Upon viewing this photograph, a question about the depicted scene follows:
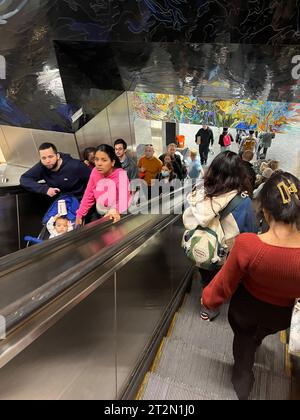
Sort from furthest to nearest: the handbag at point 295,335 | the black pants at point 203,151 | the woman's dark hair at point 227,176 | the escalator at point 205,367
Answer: the black pants at point 203,151
the woman's dark hair at point 227,176
the escalator at point 205,367
the handbag at point 295,335

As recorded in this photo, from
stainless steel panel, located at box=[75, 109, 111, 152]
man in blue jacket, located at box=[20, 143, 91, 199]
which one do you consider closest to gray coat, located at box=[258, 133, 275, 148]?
stainless steel panel, located at box=[75, 109, 111, 152]

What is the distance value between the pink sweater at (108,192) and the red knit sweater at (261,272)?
133 cm

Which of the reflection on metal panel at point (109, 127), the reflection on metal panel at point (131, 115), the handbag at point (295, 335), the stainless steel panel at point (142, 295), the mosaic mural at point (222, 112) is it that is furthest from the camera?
the reflection on metal panel at point (131, 115)

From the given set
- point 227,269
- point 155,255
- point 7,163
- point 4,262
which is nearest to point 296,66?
point 155,255

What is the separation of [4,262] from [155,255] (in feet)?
4.65

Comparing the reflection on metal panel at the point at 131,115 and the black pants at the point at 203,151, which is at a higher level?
the reflection on metal panel at the point at 131,115

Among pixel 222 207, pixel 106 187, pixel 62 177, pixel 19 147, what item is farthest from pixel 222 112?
pixel 222 207

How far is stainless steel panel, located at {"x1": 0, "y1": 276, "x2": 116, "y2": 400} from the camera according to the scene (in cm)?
97

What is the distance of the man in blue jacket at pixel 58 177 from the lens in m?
3.10

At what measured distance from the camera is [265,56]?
447 cm

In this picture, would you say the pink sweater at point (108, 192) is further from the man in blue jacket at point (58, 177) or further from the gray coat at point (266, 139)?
the gray coat at point (266, 139)

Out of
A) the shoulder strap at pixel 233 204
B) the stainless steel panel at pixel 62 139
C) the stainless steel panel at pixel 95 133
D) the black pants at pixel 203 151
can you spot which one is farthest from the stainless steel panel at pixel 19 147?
the black pants at pixel 203 151

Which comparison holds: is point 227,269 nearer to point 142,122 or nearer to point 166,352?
point 166,352

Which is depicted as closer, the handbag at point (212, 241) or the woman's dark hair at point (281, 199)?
the woman's dark hair at point (281, 199)
